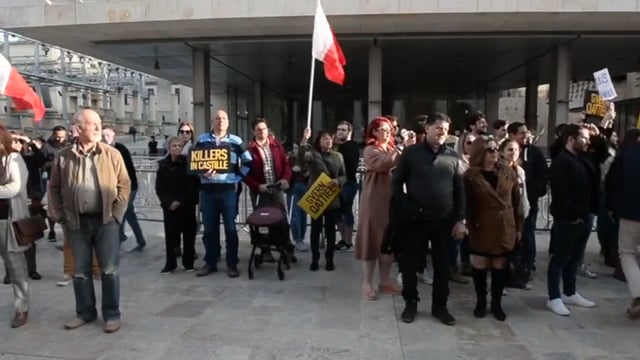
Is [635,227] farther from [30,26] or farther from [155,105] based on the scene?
[155,105]

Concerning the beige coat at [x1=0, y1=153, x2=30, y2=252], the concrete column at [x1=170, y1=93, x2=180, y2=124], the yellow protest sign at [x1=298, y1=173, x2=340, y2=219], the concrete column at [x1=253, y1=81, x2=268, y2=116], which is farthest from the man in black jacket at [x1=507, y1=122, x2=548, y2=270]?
the concrete column at [x1=170, y1=93, x2=180, y2=124]

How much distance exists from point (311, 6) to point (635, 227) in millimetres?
9781

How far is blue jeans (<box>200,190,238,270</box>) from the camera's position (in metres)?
6.47

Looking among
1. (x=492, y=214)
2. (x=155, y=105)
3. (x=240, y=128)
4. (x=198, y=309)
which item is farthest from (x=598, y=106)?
(x=155, y=105)

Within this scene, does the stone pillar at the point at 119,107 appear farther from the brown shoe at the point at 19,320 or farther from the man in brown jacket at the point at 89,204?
the man in brown jacket at the point at 89,204

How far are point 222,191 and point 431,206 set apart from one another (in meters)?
2.69

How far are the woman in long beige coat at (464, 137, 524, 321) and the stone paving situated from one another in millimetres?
394

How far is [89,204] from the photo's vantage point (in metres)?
4.61

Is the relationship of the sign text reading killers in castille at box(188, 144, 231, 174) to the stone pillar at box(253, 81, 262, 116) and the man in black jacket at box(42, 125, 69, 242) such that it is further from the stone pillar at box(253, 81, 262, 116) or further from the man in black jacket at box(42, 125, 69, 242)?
the stone pillar at box(253, 81, 262, 116)

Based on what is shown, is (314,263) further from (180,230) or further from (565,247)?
(565,247)

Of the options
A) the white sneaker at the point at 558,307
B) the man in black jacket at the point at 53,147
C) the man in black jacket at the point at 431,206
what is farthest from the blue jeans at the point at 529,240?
the man in black jacket at the point at 53,147

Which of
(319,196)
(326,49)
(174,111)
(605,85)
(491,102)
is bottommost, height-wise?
(319,196)

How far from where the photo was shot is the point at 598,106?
9.55 metres

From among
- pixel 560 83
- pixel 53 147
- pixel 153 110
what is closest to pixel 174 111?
pixel 153 110
